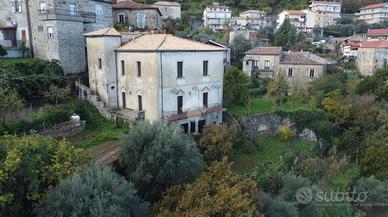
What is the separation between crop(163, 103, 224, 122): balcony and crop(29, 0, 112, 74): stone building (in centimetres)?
1216

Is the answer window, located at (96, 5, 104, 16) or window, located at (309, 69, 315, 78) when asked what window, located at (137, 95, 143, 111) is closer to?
window, located at (96, 5, 104, 16)

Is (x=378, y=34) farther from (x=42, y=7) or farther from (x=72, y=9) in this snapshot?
(x=42, y=7)

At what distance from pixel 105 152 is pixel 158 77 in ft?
21.7

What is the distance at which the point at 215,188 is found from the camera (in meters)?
16.5

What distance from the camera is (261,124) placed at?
105 feet

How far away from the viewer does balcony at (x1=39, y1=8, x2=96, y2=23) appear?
99.7 feet

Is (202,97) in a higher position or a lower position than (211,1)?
lower

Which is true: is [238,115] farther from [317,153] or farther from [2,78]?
[2,78]

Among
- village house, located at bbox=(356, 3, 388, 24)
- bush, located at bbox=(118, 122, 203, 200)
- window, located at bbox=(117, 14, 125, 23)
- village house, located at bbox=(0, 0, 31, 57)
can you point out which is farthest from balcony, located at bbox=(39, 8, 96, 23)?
village house, located at bbox=(356, 3, 388, 24)

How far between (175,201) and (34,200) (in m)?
6.36

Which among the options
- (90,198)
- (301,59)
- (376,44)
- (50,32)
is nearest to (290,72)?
(301,59)

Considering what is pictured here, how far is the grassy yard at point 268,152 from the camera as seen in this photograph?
26.6 m

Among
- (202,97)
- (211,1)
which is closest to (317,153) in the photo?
(202,97)

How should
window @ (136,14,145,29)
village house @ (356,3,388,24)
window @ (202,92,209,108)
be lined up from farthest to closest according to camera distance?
1. village house @ (356,3,388,24)
2. window @ (136,14,145,29)
3. window @ (202,92,209,108)
